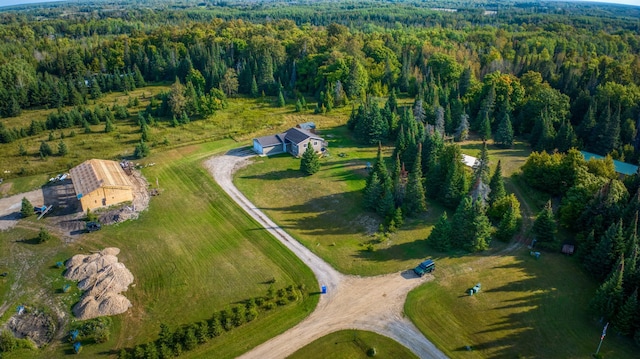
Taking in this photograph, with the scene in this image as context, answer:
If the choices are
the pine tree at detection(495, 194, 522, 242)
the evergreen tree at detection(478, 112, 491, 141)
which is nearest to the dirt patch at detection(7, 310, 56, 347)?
the pine tree at detection(495, 194, 522, 242)

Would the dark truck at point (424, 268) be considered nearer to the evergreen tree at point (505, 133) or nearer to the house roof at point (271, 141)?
the house roof at point (271, 141)

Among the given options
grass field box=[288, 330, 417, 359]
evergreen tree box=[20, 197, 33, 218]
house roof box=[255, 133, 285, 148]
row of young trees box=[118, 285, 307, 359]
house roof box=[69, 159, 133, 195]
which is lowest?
grass field box=[288, 330, 417, 359]

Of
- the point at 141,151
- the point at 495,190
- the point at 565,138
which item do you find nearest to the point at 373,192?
the point at 495,190

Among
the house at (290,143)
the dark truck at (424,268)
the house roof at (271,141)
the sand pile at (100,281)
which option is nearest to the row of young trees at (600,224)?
the dark truck at (424,268)

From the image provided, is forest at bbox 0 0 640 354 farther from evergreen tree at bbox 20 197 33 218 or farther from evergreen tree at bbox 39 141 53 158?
evergreen tree at bbox 20 197 33 218

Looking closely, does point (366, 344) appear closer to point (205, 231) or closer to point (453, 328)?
point (453, 328)
